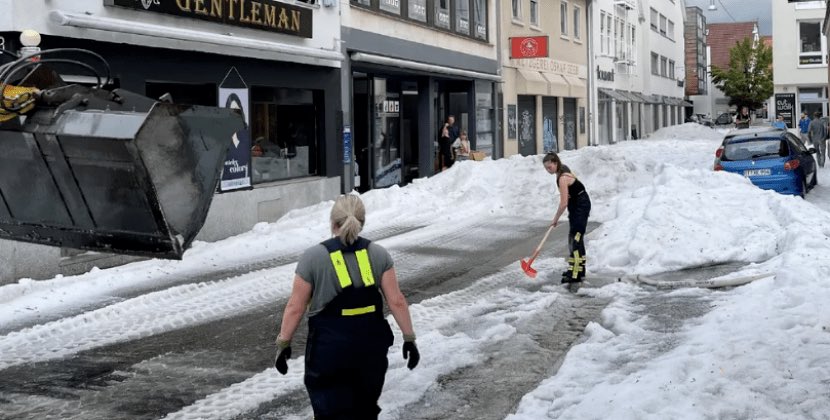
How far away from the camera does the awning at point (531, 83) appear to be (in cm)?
3294

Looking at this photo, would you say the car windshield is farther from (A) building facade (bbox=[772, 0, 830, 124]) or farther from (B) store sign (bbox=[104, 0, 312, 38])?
(A) building facade (bbox=[772, 0, 830, 124])

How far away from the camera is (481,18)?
30141 millimetres

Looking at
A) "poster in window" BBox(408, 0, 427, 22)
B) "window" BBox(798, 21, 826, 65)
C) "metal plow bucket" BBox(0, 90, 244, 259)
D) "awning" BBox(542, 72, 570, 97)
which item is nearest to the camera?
"metal plow bucket" BBox(0, 90, 244, 259)

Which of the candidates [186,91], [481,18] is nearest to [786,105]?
[481,18]

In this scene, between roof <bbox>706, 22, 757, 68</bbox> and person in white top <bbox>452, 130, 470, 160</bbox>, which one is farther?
roof <bbox>706, 22, 757, 68</bbox>

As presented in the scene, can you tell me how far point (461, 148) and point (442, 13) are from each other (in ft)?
12.4

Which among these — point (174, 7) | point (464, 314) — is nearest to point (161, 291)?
point (464, 314)

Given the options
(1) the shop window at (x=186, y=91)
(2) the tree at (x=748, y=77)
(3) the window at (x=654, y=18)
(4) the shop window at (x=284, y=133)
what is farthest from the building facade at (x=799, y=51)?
Result: (1) the shop window at (x=186, y=91)

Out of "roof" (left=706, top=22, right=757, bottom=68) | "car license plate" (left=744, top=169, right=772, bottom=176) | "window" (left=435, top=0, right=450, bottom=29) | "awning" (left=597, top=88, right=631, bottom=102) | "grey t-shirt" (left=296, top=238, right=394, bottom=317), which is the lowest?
"grey t-shirt" (left=296, top=238, right=394, bottom=317)

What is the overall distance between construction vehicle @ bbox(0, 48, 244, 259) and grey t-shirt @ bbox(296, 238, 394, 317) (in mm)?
2185

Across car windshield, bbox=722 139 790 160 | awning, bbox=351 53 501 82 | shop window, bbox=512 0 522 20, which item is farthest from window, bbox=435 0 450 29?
car windshield, bbox=722 139 790 160

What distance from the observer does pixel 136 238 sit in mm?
6812

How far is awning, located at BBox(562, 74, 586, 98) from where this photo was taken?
39.1 m

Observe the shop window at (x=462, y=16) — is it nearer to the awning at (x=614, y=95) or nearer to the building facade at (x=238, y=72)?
the building facade at (x=238, y=72)
